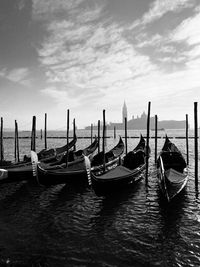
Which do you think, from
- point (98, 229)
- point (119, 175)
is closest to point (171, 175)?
point (119, 175)

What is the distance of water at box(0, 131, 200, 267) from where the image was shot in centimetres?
646

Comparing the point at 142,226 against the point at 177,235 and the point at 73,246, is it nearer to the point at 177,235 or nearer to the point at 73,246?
the point at 177,235

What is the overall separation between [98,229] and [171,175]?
5529 mm

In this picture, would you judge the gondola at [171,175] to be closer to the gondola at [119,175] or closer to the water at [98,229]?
the water at [98,229]

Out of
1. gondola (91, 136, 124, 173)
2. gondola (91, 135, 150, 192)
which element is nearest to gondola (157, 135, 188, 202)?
gondola (91, 135, 150, 192)

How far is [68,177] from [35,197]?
2044mm

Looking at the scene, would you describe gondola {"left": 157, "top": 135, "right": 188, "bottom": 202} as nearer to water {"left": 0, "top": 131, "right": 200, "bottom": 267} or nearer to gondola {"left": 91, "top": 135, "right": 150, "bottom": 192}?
water {"left": 0, "top": 131, "right": 200, "bottom": 267}

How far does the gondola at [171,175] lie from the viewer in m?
10.0

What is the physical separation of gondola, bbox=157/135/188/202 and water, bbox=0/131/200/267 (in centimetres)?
69

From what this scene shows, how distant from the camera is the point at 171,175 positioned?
12.0m

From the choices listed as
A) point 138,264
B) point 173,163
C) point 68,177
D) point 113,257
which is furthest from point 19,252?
point 173,163

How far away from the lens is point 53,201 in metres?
11.2

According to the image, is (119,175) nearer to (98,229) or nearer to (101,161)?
(98,229)

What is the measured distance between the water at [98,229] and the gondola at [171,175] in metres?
0.69
